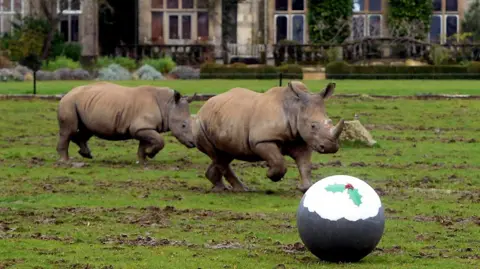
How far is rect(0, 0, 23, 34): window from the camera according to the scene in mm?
75188

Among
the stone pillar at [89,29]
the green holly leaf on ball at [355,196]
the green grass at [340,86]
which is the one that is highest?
the stone pillar at [89,29]

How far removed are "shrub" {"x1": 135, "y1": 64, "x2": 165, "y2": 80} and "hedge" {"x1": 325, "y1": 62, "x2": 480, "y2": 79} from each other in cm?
700

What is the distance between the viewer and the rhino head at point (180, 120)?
92.8ft

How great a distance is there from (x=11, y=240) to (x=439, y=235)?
5.19 m

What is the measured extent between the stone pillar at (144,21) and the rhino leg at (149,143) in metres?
46.8

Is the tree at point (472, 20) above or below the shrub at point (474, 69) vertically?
above

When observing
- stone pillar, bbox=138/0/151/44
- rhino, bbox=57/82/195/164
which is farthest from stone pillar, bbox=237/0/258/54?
rhino, bbox=57/82/195/164

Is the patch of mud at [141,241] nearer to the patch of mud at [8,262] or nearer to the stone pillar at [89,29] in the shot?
the patch of mud at [8,262]

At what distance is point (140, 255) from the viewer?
16266 mm

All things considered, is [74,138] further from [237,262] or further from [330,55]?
[330,55]

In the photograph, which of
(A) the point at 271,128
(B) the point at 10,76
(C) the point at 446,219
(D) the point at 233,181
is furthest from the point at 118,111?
(B) the point at 10,76

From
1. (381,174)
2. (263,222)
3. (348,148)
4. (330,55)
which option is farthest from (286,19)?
(263,222)

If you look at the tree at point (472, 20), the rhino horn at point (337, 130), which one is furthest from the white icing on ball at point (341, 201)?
the tree at point (472, 20)

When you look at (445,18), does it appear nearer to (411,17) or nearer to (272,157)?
(411,17)
